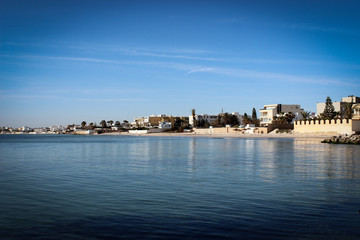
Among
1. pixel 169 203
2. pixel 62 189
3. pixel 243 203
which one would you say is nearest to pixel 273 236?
pixel 243 203

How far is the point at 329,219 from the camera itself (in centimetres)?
1002

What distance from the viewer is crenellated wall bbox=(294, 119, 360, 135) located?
73.0m

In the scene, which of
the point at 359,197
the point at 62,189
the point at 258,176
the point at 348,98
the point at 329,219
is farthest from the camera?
the point at 348,98

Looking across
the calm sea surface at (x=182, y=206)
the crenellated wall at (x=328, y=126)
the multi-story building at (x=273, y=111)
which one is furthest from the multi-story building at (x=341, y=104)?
the calm sea surface at (x=182, y=206)

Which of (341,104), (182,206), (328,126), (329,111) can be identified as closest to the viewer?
(182,206)

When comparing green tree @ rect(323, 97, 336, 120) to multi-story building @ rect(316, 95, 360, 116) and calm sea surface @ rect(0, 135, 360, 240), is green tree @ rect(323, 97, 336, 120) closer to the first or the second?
multi-story building @ rect(316, 95, 360, 116)

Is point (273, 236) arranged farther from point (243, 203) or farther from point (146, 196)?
point (146, 196)

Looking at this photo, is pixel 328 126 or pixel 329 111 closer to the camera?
pixel 328 126

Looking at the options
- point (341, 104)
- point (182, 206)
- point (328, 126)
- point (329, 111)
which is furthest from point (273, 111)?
point (182, 206)

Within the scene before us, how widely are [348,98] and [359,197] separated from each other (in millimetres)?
119208

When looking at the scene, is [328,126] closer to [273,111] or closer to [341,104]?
[341,104]

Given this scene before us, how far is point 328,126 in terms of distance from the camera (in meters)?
80.5

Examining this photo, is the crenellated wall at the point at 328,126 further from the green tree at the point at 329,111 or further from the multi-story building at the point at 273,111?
the multi-story building at the point at 273,111

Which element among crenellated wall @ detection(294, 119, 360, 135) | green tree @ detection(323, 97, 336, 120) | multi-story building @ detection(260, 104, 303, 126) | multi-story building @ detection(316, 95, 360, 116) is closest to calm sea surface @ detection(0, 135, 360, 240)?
crenellated wall @ detection(294, 119, 360, 135)
